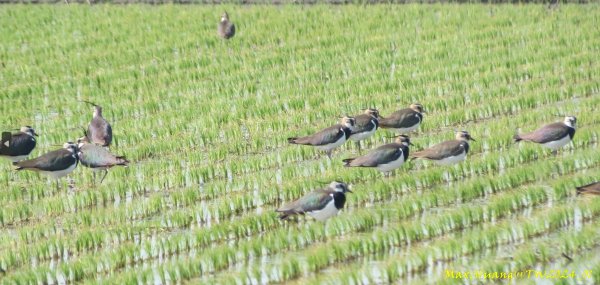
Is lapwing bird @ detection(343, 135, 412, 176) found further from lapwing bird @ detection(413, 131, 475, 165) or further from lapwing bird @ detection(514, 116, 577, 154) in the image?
lapwing bird @ detection(514, 116, 577, 154)

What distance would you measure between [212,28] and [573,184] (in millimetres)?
12500

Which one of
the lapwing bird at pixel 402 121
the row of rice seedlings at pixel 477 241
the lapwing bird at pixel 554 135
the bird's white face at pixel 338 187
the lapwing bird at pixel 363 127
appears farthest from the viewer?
the lapwing bird at pixel 402 121

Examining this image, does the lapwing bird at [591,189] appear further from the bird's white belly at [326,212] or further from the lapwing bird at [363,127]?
the lapwing bird at [363,127]

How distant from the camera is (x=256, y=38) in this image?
65.3ft

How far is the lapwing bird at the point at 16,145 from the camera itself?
12.0 m

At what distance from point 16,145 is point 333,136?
3.57m

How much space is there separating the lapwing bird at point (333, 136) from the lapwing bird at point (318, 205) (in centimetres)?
239

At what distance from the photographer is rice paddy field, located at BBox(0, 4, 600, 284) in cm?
834

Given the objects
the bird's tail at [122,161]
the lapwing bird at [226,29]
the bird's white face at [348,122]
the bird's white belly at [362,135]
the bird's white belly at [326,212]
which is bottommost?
the bird's white belly at [326,212]

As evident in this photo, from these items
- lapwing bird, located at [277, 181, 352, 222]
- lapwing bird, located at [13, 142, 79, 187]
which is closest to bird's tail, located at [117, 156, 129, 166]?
lapwing bird, located at [13, 142, 79, 187]

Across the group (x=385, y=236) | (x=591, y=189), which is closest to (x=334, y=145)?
(x=385, y=236)

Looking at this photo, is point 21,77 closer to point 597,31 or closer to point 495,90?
point 495,90

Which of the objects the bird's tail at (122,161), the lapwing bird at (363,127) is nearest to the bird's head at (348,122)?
the lapwing bird at (363,127)

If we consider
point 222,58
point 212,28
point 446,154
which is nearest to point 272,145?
point 446,154
